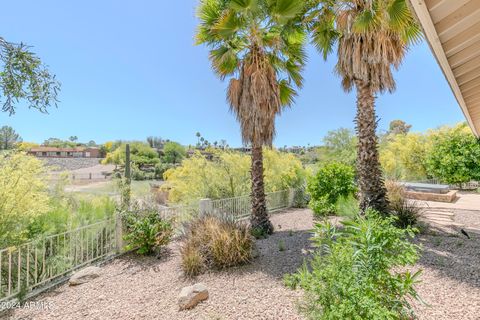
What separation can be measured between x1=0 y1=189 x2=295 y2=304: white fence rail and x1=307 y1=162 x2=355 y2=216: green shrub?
5285 mm

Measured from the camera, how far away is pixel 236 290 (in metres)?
3.63

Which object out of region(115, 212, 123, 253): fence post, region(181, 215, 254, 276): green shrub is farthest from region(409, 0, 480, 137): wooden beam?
region(115, 212, 123, 253): fence post

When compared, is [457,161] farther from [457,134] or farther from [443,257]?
[443,257]

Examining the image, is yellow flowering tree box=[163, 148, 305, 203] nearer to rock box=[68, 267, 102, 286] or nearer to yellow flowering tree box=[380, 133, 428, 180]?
rock box=[68, 267, 102, 286]

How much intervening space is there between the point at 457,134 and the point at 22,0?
18.9 meters

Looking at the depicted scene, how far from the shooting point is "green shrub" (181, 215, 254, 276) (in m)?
4.29

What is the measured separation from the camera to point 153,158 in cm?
4147

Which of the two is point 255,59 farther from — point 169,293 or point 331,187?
point 169,293

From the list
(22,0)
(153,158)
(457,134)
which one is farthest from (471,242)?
(153,158)

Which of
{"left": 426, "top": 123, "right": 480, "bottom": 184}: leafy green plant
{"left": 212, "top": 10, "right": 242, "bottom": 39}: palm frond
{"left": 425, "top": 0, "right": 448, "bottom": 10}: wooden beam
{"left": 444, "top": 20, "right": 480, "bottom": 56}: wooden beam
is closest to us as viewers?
{"left": 425, "top": 0, "right": 448, "bottom": 10}: wooden beam

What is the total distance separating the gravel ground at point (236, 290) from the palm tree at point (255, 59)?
2.47 metres

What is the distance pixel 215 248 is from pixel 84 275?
2520 millimetres

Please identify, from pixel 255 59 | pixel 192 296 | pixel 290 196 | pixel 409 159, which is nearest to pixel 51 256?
pixel 192 296

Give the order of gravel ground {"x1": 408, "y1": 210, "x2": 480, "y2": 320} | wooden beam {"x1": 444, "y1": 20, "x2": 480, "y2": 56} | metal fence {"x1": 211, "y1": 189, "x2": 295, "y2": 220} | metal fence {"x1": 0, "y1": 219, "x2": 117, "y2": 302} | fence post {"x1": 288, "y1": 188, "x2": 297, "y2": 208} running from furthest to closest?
fence post {"x1": 288, "y1": 188, "x2": 297, "y2": 208}
metal fence {"x1": 211, "y1": 189, "x2": 295, "y2": 220}
metal fence {"x1": 0, "y1": 219, "x2": 117, "y2": 302}
gravel ground {"x1": 408, "y1": 210, "x2": 480, "y2": 320}
wooden beam {"x1": 444, "y1": 20, "x2": 480, "y2": 56}
